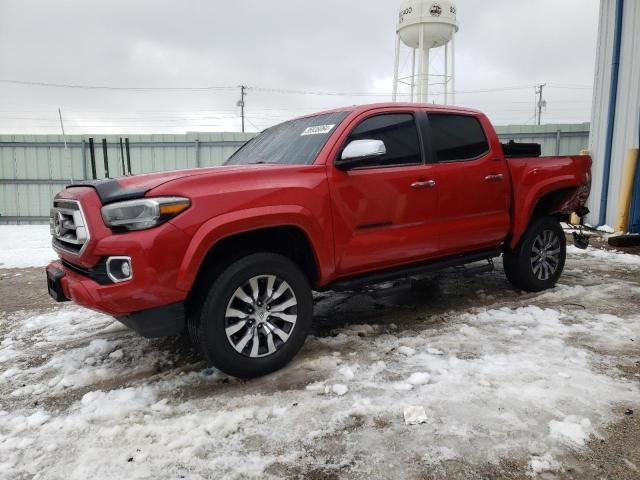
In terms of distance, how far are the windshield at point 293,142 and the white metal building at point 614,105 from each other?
7.78 metres

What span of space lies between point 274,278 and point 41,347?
233cm

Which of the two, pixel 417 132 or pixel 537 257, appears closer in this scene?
pixel 417 132

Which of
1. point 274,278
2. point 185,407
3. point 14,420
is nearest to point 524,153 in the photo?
point 274,278

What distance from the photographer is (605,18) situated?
9977 millimetres

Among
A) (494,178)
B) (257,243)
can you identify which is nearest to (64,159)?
(257,243)

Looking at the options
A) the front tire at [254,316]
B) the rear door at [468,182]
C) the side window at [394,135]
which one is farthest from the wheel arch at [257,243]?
the rear door at [468,182]

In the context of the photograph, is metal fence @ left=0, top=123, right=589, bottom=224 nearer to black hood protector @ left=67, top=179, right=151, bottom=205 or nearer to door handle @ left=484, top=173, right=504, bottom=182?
door handle @ left=484, top=173, right=504, bottom=182

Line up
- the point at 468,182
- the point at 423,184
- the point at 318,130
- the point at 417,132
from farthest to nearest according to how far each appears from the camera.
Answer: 1. the point at 468,182
2. the point at 417,132
3. the point at 423,184
4. the point at 318,130

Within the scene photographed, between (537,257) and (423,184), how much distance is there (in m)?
2.03

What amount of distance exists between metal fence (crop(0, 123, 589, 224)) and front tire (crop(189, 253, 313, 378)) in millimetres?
12038

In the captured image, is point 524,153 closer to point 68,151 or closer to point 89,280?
point 89,280

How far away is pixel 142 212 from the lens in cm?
273

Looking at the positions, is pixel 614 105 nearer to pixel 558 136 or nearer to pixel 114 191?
pixel 558 136

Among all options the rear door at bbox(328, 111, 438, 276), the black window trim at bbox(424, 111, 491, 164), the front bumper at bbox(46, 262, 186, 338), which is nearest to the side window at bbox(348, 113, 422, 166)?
the rear door at bbox(328, 111, 438, 276)
